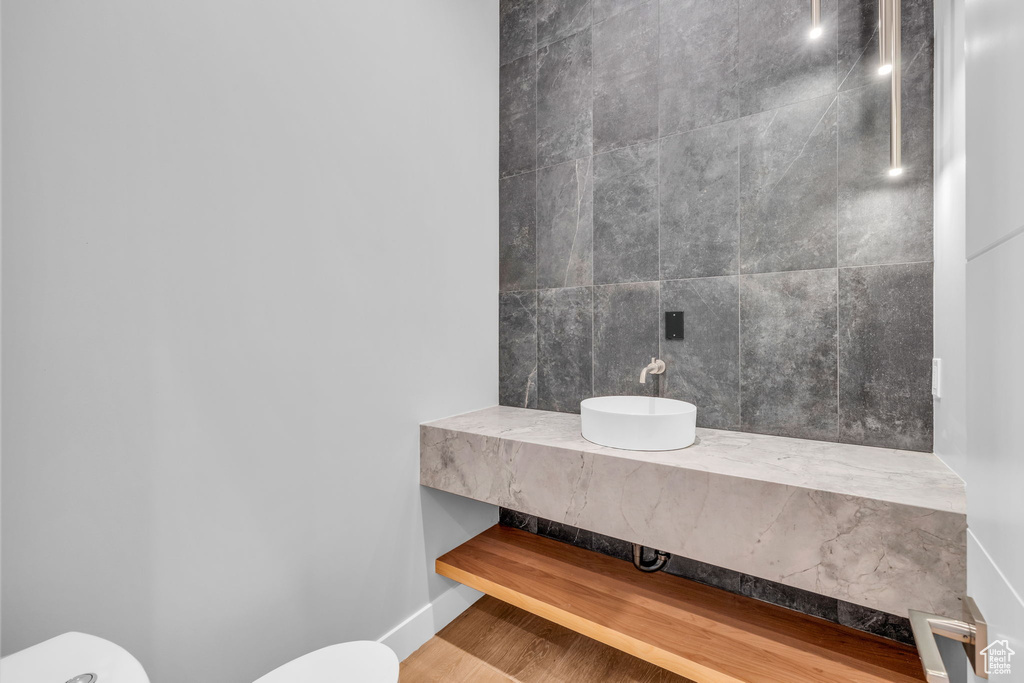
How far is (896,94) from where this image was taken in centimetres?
122

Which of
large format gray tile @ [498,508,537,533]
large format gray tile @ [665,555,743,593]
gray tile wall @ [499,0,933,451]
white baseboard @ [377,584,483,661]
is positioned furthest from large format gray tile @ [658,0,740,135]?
white baseboard @ [377,584,483,661]

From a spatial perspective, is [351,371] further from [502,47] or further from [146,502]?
[502,47]

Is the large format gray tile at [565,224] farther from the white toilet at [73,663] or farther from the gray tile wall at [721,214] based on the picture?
the white toilet at [73,663]

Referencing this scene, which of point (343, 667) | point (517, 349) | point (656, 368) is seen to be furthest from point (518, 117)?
point (343, 667)

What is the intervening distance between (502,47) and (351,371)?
1.81 m

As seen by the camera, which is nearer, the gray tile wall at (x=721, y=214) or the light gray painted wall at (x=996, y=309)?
the light gray painted wall at (x=996, y=309)

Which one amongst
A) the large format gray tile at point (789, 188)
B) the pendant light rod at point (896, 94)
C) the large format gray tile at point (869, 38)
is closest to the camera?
the pendant light rod at point (896, 94)

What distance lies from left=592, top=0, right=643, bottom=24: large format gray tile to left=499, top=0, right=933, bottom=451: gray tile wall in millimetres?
16

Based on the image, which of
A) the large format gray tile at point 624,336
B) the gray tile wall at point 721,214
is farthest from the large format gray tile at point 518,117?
the large format gray tile at point 624,336

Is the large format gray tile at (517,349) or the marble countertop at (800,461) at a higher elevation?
the large format gray tile at (517,349)

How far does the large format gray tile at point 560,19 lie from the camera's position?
6.41 feet

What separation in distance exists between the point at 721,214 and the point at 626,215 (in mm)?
369

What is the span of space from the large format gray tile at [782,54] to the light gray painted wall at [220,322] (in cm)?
118

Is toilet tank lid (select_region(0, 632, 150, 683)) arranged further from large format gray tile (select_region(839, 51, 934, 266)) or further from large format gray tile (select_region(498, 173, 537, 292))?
large format gray tile (select_region(839, 51, 934, 266))
